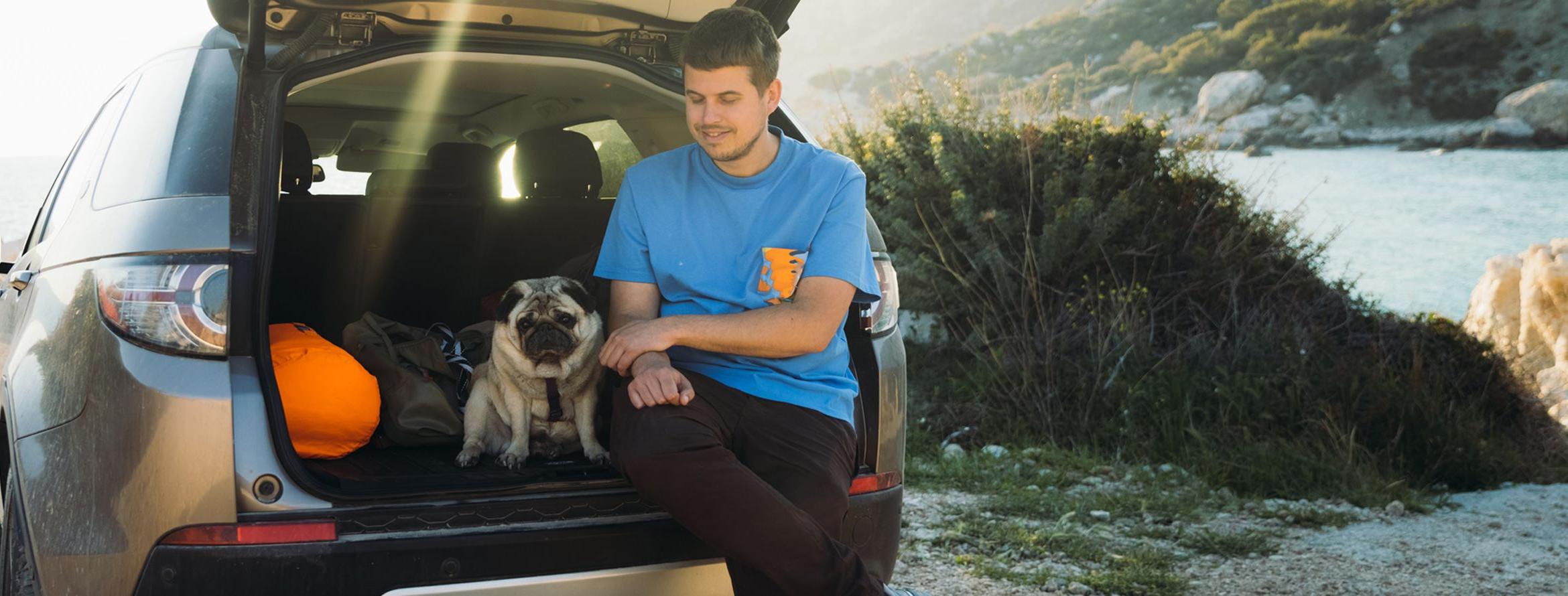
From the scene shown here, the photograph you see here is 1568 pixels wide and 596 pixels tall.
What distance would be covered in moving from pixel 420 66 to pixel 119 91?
894mm

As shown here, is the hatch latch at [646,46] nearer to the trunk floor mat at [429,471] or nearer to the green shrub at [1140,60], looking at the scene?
the trunk floor mat at [429,471]

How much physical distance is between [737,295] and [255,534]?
3.71ft

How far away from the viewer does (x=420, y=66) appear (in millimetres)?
3730

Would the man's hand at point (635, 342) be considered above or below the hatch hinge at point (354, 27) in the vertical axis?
below

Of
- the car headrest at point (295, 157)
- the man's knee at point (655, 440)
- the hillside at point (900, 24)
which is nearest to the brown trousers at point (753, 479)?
the man's knee at point (655, 440)

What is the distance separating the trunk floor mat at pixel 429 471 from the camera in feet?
7.78

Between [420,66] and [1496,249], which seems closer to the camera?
[420,66]

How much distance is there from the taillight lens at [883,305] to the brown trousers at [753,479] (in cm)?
32

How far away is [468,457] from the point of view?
2.92 meters

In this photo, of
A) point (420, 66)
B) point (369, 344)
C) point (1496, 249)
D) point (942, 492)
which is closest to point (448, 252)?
point (420, 66)

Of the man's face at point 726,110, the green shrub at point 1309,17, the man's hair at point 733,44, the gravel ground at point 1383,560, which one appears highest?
the green shrub at point 1309,17

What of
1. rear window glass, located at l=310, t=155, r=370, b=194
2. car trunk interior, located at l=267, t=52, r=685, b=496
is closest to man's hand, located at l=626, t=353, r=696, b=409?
car trunk interior, located at l=267, t=52, r=685, b=496

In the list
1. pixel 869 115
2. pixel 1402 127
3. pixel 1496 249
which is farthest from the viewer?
pixel 1402 127

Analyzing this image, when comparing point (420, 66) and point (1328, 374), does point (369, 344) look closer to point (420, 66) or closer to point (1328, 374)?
point (420, 66)
